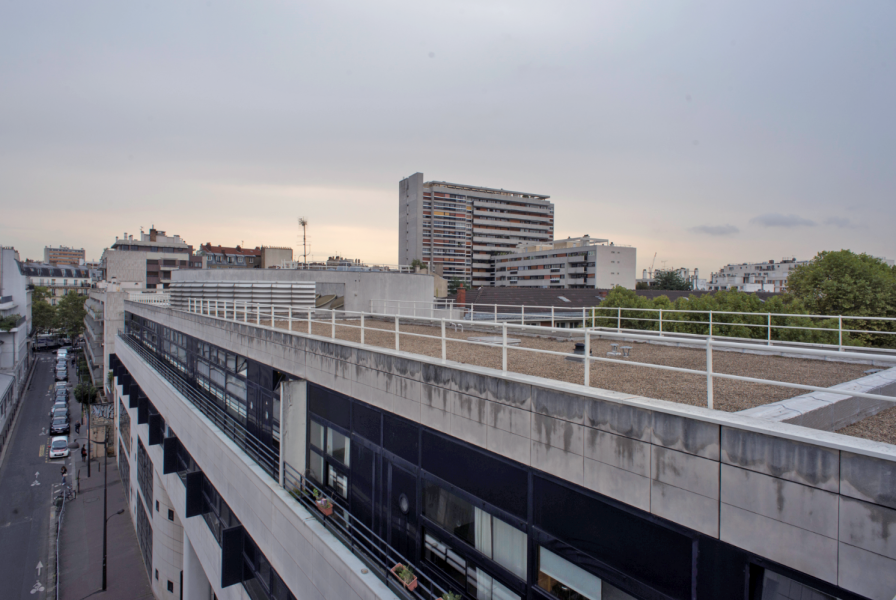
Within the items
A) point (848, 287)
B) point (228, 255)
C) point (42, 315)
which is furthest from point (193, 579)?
point (42, 315)

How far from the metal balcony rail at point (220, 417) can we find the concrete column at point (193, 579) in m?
6.58

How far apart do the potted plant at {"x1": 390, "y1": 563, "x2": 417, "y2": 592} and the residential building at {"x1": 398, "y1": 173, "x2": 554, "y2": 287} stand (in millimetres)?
127471

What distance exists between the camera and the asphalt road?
988 inches

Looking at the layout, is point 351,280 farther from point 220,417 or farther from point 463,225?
point 463,225

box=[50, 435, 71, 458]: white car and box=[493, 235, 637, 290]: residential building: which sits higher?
box=[493, 235, 637, 290]: residential building

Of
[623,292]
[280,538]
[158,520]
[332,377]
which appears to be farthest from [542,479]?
→ [623,292]

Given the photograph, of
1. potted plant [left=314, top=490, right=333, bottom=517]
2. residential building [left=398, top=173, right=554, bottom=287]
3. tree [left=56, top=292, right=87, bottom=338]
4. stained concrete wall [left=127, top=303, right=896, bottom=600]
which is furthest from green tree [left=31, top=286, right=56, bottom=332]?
stained concrete wall [left=127, top=303, right=896, bottom=600]

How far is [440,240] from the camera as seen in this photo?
138 m

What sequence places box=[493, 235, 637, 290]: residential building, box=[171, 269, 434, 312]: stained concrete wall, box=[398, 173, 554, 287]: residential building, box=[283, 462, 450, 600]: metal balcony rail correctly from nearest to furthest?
box=[283, 462, 450, 600]: metal balcony rail
box=[171, 269, 434, 312]: stained concrete wall
box=[493, 235, 637, 290]: residential building
box=[398, 173, 554, 287]: residential building

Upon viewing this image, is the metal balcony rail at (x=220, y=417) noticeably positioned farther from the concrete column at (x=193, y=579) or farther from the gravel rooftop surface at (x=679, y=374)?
the concrete column at (x=193, y=579)

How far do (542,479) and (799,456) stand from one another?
2929 millimetres

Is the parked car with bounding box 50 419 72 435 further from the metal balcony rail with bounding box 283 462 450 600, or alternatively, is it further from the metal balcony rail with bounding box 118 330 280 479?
the metal balcony rail with bounding box 283 462 450 600

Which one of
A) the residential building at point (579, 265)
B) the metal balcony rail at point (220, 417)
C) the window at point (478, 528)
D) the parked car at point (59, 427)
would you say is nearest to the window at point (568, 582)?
the window at point (478, 528)

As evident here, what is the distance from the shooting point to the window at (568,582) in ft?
17.5
